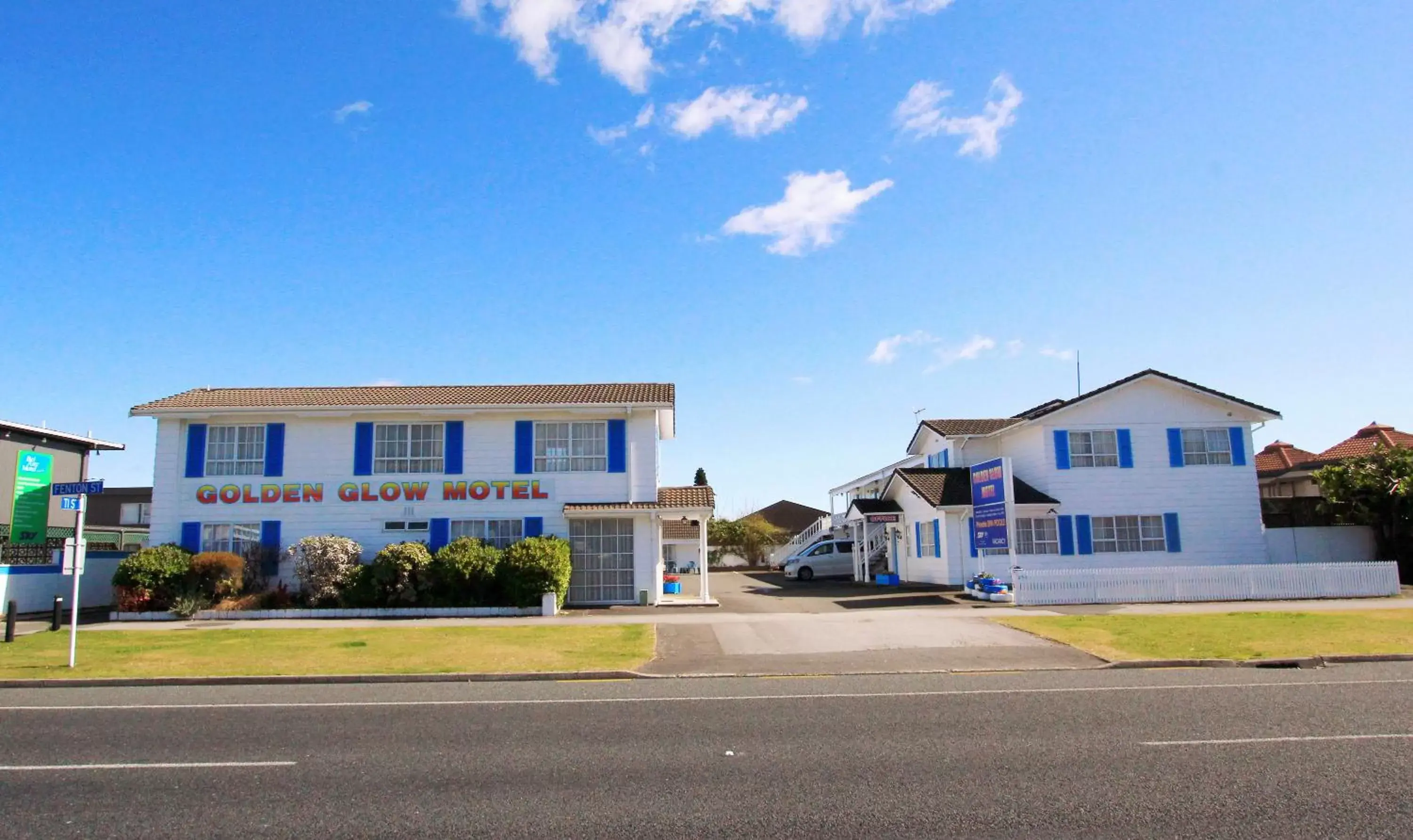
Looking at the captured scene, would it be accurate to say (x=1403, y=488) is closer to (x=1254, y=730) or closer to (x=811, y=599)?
(x=811, y=599)

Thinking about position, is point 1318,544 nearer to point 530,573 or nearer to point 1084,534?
point 1084,534

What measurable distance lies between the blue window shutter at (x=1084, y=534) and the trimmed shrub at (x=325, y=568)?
66.5ft

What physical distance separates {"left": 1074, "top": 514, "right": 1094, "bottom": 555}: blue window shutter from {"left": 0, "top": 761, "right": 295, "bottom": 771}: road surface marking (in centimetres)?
2507

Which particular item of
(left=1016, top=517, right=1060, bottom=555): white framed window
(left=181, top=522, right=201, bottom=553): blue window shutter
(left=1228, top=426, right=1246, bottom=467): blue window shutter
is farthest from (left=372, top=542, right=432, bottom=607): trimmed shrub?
(left=1228, top=426, right=1246, bottom=467): blue window shutter

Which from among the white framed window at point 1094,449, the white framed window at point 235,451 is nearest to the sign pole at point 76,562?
the white framed window at point 235,451

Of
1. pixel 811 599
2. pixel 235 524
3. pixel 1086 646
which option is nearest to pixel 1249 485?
pixel 811 599

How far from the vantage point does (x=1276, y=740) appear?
841cm

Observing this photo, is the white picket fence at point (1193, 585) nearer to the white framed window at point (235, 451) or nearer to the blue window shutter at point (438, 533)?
the blue window shutter at point (438, 533)

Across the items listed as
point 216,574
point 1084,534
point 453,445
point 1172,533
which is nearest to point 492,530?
point 453,445

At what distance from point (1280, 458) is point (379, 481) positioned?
41.4 m

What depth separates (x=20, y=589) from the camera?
2367 cm

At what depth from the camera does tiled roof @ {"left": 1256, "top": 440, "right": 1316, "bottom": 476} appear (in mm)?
44125

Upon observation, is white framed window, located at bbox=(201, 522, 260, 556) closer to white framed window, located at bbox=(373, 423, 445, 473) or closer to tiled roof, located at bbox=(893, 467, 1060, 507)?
white framed window, located at bbox=(373, 423, 445, 473)

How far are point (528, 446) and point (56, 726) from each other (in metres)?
16.7
